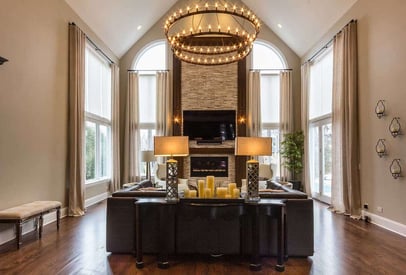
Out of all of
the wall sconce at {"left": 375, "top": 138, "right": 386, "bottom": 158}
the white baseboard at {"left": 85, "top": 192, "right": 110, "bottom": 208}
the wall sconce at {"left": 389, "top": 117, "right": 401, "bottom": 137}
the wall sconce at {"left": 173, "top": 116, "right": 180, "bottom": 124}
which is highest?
the wall sconce at {"left": 173, "top": 116, "right": 180, "bottom": 124}

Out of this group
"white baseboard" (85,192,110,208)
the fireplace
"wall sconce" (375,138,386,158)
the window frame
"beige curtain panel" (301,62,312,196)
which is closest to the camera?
"wall sconce" (375,138,386,158)

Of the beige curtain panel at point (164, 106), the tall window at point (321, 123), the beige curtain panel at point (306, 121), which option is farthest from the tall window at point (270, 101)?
the beige curtain panel at point (164, 106)

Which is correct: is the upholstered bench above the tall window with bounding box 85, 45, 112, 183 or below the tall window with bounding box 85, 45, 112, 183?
below

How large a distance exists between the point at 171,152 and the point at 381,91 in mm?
4160

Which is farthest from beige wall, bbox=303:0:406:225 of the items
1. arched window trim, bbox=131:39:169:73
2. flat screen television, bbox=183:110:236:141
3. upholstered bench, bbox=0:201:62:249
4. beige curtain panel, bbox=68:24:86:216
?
arched window trim, bbox=131:39:169:73

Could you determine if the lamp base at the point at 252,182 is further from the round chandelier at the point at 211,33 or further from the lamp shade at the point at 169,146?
the round chandelier at the point at 211,33

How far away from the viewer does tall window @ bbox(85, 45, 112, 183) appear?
317 inches

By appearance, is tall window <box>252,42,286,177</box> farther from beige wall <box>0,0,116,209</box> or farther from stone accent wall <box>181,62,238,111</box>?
beige wall <box>0,0,116,209</box>

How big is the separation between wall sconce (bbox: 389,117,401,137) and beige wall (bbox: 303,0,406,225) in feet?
0.26

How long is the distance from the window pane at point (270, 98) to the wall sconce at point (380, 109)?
473 centimetres

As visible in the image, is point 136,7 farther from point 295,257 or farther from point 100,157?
point 295,257

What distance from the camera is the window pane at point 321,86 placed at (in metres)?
8.30

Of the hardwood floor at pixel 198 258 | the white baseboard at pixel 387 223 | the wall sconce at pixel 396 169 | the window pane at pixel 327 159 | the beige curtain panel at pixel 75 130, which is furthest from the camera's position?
the window pane at pixel 327 159

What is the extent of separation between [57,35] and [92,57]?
2073 mm
